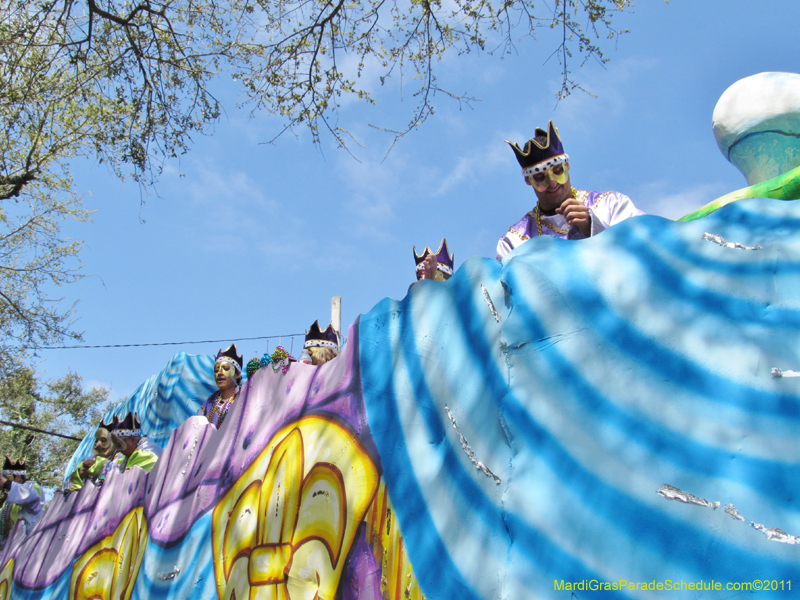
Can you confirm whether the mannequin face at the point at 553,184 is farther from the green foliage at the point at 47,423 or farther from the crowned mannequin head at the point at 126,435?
the green foliage at the point at 47,423

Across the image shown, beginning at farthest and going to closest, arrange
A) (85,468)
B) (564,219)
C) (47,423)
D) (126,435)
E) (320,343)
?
(47,423) < (85,468) < (126,435) < (320,343) < (564,219)

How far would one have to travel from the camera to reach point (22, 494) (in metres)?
9.11

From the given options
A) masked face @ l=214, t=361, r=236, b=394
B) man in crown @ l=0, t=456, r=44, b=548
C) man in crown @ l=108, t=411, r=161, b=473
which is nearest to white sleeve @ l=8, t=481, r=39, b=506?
man in crown @ l=0, t=456, r=44, b=548

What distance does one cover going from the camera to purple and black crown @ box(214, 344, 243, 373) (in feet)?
22.5

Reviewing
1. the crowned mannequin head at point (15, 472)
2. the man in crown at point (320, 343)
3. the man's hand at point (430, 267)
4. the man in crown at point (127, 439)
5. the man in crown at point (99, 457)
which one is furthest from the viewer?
the crowned mannequin head at point (15, 472)

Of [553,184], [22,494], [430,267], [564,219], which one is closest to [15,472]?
[22,494]

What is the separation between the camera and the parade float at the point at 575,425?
172 centimetres

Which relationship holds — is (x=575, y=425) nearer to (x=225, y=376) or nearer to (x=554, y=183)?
(x=554, y=183)

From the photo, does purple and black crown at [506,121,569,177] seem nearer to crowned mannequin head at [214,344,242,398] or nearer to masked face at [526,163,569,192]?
masked face at [526,163,569,192]

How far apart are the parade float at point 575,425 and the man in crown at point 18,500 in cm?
686

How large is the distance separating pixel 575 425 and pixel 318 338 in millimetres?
4161

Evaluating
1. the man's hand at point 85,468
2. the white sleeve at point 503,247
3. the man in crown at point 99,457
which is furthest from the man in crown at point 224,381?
the white sleeve at point 503,247

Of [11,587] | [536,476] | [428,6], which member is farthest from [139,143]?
[536,476]

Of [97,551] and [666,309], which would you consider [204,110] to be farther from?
[666,309]
